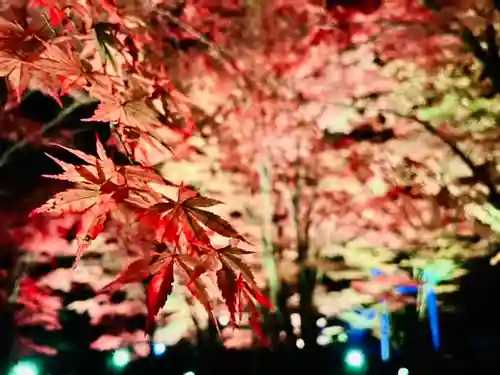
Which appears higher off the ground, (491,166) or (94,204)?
(491,166)

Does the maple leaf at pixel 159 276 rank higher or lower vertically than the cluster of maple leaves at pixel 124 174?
lower

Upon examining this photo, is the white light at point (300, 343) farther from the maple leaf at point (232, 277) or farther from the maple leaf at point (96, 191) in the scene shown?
the maple leaf at point (96, 191)

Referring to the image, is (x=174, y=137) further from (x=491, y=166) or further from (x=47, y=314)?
(x=47, y=314)

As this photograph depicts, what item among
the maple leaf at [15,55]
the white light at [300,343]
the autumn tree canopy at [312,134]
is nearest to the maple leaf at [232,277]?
the autumn tree canopy at [312,134]

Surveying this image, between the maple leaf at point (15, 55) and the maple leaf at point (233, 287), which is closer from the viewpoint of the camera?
the maple leaf at point (233, 287)

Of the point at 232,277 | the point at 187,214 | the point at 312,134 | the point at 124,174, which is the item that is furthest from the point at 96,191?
the point at 312,134

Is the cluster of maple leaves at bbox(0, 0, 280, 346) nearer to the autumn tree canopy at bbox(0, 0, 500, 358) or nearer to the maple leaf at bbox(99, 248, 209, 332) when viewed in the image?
the maple leaf at bbox(99, 248, 209, 332)

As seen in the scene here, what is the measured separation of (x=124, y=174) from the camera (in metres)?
2.35

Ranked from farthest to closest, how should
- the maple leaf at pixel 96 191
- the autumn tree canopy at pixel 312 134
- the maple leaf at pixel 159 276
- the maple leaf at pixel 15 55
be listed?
the autumn tree canopy at pixel 312 134 → the maple leaf at pixel 15 55 → the maple leaf at pixel 96 191 → the maple leaf at pixel 159 276

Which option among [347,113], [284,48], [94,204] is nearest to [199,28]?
[284,48]

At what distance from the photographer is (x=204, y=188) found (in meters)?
5.56

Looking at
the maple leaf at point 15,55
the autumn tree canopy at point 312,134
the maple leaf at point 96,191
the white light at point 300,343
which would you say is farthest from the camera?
the white light at point 300,343

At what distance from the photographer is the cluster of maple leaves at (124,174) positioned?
2078 millimetres

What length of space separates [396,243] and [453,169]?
1.38 m
